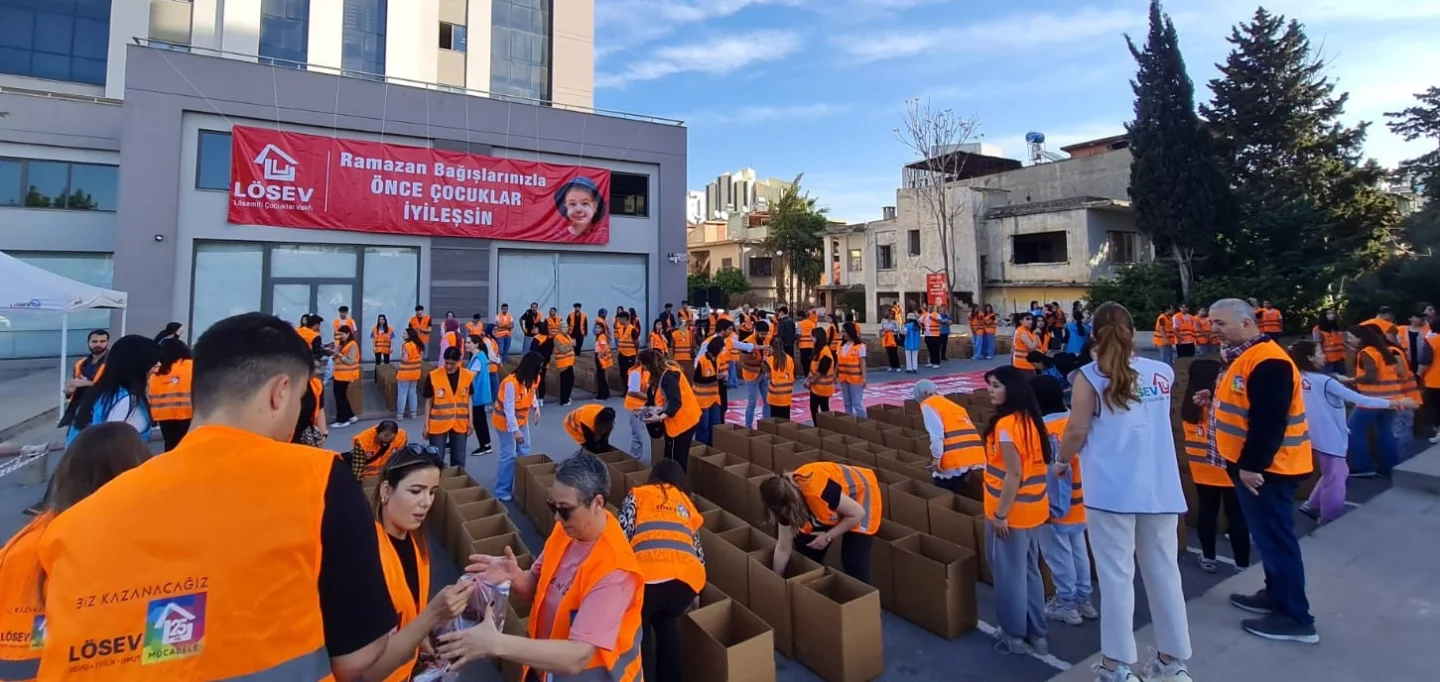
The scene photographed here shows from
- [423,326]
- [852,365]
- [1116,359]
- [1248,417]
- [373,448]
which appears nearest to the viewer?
[1116,359]

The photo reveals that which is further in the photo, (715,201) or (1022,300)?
(715,201)

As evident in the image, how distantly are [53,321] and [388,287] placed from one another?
29.6ft

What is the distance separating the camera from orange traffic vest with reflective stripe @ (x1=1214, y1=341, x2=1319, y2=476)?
11.7 feet

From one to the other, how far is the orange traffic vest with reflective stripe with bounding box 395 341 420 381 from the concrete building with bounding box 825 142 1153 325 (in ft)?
81.4

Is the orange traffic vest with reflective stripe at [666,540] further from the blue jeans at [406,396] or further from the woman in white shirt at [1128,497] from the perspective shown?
the blue jeans at [406,396]

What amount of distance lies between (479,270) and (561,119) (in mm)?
5039

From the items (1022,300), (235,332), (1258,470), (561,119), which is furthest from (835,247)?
(235,332)

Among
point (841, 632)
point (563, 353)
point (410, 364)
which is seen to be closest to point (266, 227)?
point (410, 364)

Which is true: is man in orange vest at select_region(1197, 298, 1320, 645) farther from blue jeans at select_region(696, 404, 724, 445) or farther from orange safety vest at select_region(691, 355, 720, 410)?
blue jeans at select_region(696, 404, 724, 445)

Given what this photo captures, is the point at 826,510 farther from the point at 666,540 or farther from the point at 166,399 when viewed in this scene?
the point at 166,399

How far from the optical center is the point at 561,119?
1861 centimetres

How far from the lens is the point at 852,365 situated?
9.79 meters

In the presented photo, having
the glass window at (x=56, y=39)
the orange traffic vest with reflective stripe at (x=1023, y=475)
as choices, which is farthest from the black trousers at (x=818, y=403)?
the glass window at (x=56, y=39)

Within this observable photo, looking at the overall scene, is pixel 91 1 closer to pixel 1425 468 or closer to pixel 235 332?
pixel 235 332
